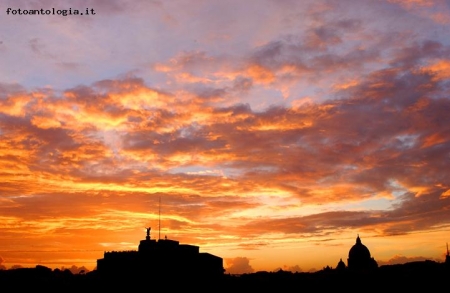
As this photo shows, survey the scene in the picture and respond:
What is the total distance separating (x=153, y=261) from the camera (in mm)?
92875

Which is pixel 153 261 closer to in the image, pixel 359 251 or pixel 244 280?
pixel 244 280

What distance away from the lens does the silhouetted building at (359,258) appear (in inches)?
6786

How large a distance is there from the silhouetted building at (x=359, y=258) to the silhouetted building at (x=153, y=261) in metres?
90.7

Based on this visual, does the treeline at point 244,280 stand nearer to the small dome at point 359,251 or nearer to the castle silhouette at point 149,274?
the castle silhouette at point 149,274

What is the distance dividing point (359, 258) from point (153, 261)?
102 m

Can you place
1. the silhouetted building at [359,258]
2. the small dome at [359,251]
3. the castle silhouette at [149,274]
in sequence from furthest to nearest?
the small dome at [359,251] → the silhouetted building at [359,258] → the castle silhouette at [149,274]

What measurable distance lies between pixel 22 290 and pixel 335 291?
76.2 m

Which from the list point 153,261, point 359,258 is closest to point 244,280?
point 153,261

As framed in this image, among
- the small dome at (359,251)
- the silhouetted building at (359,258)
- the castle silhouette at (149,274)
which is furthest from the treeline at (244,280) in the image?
the small dome at (359,251)

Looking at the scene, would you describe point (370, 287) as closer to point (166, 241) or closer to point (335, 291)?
point (335, 291)

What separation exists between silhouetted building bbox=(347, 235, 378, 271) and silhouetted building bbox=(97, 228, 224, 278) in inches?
3571

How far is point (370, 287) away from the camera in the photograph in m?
132

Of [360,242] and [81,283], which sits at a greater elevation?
[360,242]

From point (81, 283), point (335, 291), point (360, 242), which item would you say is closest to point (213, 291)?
point (81, 283)
